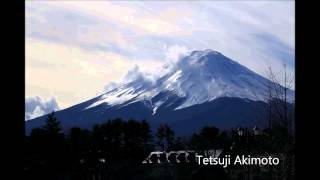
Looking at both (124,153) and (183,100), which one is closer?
(124,153)

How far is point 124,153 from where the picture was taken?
2559 centimetres

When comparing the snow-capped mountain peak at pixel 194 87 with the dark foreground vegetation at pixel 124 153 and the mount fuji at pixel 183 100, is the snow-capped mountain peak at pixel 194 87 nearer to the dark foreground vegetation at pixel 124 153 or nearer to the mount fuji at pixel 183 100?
the mount fuji at pixel 183 100

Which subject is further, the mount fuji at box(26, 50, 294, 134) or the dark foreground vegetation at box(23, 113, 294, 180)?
the mount fuji at box(26, 50, 294, 134)

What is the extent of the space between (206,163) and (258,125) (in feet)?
18.0

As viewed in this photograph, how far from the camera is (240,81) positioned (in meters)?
154

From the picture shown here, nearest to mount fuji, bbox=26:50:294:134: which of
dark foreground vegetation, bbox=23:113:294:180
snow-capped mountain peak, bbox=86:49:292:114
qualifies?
snow-capped mountain peak, bbox=86:49:292:114

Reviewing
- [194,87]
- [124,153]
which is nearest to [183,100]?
[194,87]

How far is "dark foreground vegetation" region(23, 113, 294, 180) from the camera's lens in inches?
492

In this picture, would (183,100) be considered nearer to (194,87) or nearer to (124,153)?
(194,87)

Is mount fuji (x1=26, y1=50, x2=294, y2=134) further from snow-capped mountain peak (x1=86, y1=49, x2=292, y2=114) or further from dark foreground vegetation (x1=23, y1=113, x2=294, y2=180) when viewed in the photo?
dark foreground vegetation (x1=23, y1=113, x2=294, y2=180)

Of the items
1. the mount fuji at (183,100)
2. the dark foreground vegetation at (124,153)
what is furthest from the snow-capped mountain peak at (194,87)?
the dark foreground vegetation at (124,153)

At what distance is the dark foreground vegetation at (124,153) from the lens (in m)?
12.5
